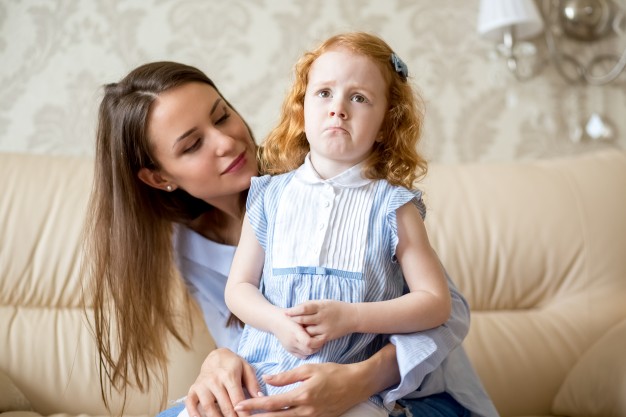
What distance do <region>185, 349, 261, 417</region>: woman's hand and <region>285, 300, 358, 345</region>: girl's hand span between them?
0.47 feet

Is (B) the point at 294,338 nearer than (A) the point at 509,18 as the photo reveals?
Yes

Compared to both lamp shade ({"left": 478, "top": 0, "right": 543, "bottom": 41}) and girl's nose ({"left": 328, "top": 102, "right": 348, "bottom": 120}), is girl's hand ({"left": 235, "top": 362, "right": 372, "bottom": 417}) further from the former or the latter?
lamp shade ({"left": 478, "top": 0, "right": 543, "bottom": 41})

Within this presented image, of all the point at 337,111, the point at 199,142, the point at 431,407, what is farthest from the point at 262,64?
the point at 431,407

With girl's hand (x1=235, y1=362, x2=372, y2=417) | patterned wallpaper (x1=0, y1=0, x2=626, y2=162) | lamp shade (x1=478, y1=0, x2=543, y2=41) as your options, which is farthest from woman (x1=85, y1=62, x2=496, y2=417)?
lamp shade (x1=478, y1=0, x2=543, y2=41)

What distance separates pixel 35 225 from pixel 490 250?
4.16ft

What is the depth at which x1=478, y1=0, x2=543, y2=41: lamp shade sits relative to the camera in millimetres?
2244

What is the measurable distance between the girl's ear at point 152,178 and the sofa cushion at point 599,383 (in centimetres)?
109

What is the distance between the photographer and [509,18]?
2.24 meters

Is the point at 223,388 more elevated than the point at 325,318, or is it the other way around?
the point at 325,318

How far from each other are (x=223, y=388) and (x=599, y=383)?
946 mm

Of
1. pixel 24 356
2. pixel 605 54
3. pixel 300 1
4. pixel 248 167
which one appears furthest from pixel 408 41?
pixel 24 356

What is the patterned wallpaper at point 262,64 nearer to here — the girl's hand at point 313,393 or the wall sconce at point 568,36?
the wall sconce at point 568,36

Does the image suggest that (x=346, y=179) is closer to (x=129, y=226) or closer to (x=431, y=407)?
(x=431, y=407)

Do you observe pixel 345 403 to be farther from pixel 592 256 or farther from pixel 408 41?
pixel 408 41
